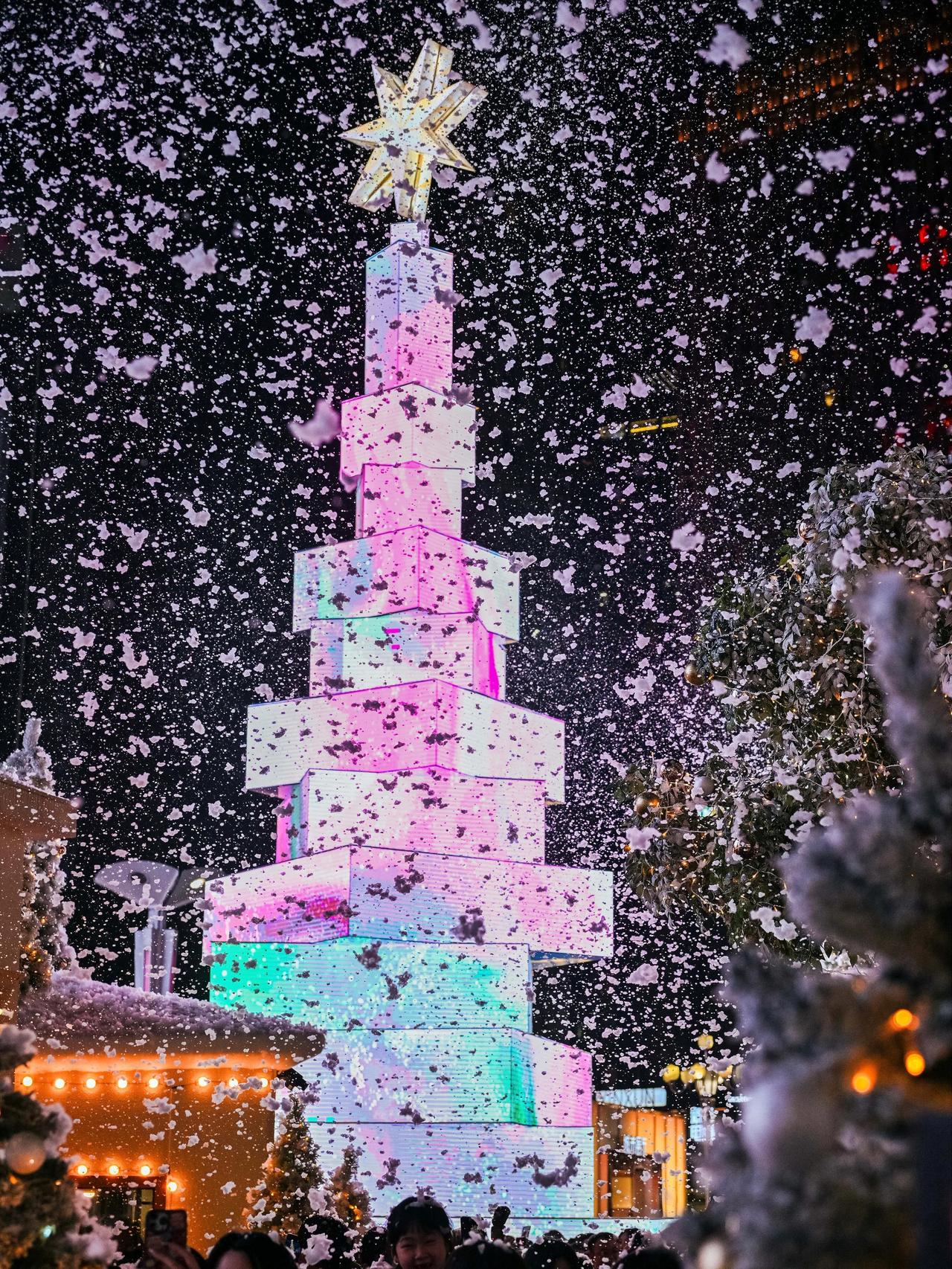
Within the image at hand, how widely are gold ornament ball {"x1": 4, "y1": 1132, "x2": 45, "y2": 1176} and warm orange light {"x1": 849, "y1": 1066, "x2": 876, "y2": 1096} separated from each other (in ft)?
8.00

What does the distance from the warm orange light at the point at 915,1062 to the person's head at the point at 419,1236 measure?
344 centimetres

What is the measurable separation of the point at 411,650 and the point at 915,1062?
18.5 meters

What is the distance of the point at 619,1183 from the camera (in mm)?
31891

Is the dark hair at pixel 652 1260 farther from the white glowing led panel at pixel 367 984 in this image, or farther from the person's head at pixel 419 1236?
the white glowing led panel at pixel 367 984

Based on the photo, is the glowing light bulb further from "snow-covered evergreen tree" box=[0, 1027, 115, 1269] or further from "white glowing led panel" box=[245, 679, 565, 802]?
"white glowing led panel" box=[245, 679, 565, 802]

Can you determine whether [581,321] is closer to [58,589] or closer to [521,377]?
[521,377]

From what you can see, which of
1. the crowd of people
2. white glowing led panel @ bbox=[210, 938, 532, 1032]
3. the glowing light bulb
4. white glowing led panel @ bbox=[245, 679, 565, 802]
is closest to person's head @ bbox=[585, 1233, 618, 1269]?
white glowing led panel @ bbox=[210, 938, 532, 1032]

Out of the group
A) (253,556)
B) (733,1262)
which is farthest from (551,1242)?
(253,556)

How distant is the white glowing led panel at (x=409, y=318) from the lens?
2056 centimetres

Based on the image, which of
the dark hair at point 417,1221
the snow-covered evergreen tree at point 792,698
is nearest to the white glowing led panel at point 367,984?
the snow-covered evergreen tree at point 792,698

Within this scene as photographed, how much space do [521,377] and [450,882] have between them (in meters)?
9.67

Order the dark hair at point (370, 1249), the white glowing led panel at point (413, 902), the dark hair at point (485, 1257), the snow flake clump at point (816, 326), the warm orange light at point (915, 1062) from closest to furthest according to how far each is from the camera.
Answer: the warm orange light at point (915, 1062)
the dark hair at point (485, 1257)
the dark hair at point (370, 1249)
the white glowing led panel at point (413, 902)
the snow flake clump at point (816, 326)

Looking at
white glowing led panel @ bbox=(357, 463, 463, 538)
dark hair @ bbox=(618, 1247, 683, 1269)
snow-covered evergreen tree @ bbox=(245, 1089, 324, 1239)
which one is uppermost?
white glowing led panel @ bbox=(357, 463, 463, 538)

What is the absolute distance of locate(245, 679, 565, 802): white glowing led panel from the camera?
1947cm
